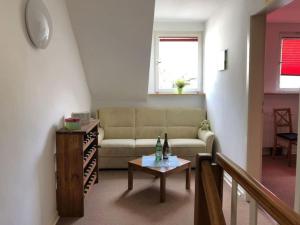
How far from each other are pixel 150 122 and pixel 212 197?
3.38 metres

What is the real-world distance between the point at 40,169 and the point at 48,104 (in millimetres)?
567

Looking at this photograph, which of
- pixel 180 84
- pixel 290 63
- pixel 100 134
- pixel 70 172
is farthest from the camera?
pixel 290 63

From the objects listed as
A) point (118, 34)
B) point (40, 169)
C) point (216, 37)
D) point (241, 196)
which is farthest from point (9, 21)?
point (216, 37)

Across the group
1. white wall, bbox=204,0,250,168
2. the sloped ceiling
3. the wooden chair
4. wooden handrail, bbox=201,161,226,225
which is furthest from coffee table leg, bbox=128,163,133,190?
the wooden chair

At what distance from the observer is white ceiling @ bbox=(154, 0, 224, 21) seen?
146 inches

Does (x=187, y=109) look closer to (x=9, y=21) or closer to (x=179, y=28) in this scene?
(x=179, y=28)

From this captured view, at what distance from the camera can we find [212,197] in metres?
1.33

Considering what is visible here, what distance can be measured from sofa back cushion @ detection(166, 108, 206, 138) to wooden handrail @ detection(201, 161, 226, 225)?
311cm

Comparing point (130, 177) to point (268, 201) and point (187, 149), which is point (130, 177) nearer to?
point (187, 149)

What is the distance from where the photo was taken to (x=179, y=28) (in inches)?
191

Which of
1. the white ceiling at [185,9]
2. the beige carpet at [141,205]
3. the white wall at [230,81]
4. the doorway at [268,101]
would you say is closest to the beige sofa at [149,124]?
the white wall at [230,81]

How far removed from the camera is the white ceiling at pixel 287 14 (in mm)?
3941

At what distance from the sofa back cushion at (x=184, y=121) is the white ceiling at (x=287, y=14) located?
1.91 metres

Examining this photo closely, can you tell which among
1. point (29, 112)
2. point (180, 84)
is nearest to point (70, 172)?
point (29, 112)
